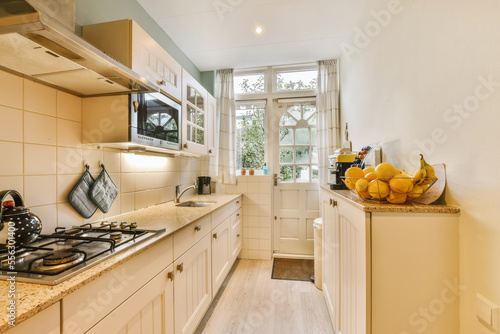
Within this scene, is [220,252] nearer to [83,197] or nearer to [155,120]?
[83,197]

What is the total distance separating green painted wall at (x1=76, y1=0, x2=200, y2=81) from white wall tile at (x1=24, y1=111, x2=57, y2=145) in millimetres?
623

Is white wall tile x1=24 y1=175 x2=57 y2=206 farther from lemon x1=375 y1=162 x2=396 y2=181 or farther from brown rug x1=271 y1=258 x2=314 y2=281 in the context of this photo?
brown rug x1=271 y1=258 x2=314 y2=281

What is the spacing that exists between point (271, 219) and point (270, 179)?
1.83 ft

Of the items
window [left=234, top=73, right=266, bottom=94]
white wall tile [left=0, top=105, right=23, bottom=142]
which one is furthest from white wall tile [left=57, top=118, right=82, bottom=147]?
window [left=234, top=73, right=266, bottom=94]

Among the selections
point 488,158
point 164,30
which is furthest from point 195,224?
point 164,30

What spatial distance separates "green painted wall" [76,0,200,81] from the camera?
1333 mm

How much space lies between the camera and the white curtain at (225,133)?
9.60ft

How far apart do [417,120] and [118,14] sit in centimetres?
215

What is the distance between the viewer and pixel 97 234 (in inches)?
45.4

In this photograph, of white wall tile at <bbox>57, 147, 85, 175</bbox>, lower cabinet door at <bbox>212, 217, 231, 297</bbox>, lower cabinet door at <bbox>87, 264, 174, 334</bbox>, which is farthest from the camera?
lower cabinet door at <bbox>212, 217, 231, 297</bbox>

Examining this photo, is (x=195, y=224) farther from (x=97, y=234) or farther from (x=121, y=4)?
(x=121, y=4)

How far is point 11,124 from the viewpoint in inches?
38.9

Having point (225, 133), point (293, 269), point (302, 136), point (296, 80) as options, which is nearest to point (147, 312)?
point (293, 269)

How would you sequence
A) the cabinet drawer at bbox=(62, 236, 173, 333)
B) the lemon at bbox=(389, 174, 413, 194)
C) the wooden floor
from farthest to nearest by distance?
the wooden floor → the lemon at bbox=(389, 174, 413, 194) → the cabinet drawer at bbox=(62, 236, 173, 333)
